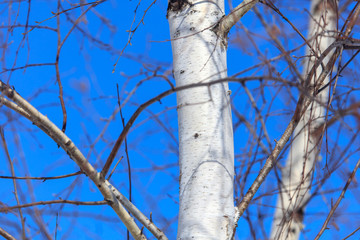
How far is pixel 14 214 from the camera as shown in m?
1.38

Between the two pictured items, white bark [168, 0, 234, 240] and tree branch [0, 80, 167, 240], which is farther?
white bark [168, 0, 234, 240]

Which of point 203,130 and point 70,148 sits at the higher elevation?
point 203,130

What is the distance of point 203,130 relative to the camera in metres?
1.16

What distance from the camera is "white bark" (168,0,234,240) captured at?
3.55ft

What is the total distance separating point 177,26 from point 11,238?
81 centimetres

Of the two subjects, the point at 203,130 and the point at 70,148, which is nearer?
the point at 70,148

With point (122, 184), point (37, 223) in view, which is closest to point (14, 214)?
point (37, 223)

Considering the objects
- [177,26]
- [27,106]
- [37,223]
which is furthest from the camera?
[177,26]

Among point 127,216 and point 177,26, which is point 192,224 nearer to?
point 127,216

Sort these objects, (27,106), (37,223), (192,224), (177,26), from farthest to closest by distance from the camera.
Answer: (177,26), (37,223), (192,224), (27,106)

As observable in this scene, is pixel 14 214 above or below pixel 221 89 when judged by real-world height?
below

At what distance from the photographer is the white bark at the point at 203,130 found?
108 centimetres

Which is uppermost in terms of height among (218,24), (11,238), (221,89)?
(218,24)

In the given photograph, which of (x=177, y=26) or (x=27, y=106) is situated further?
(x=177, y=26)
